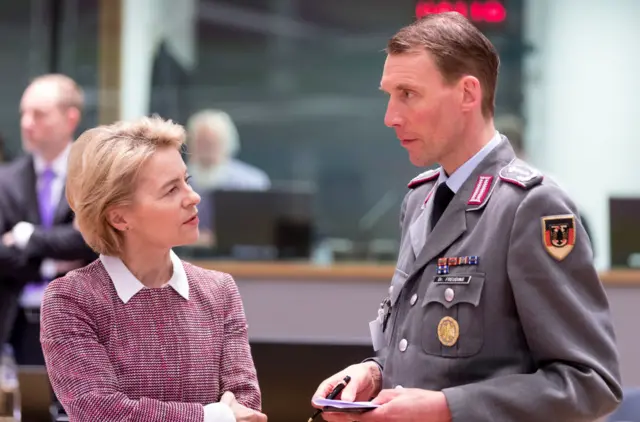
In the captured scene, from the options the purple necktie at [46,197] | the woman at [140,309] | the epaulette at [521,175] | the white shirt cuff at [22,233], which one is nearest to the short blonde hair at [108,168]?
the woman at [140,309]

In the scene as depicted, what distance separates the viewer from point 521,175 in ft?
5.88

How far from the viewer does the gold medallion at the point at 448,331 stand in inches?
69.2

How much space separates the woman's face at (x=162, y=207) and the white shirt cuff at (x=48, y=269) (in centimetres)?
Result: 185

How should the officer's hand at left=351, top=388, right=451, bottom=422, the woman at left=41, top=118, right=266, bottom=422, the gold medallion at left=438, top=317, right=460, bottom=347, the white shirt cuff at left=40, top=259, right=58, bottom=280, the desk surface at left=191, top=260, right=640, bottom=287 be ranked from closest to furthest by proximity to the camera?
the officer's hand at left=351, top=388, right=451, bottom=422
the gold medallion at left=438, top=317, right=460, bottom=347
the woman at left=41, top=118, right=266, bottom=422
the white shirt cuff at left=40, top=259, right=58, bottom=280
the desk surface at left=191, top=260, right=640, bottom=287

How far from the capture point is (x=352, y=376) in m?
1.93

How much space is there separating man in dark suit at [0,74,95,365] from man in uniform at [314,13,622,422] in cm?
203

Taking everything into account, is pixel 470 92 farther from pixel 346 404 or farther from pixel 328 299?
pixel 328 299

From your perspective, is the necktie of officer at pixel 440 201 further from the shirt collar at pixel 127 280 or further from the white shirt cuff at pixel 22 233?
the white shirt cuff at pixel 22 233

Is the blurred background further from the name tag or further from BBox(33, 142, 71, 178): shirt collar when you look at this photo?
the name tag

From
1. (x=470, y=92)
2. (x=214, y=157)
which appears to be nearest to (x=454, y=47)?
(x=470, y=92)

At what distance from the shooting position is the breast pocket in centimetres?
174

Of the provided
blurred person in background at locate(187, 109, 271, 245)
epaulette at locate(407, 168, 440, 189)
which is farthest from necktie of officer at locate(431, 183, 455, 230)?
blurred person in background at locate(187, 109, 271, 245)

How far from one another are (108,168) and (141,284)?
0.84 feet

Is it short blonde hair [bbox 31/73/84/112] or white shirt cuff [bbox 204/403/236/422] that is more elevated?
short blonde hair [bbox 31/73/84/112]
